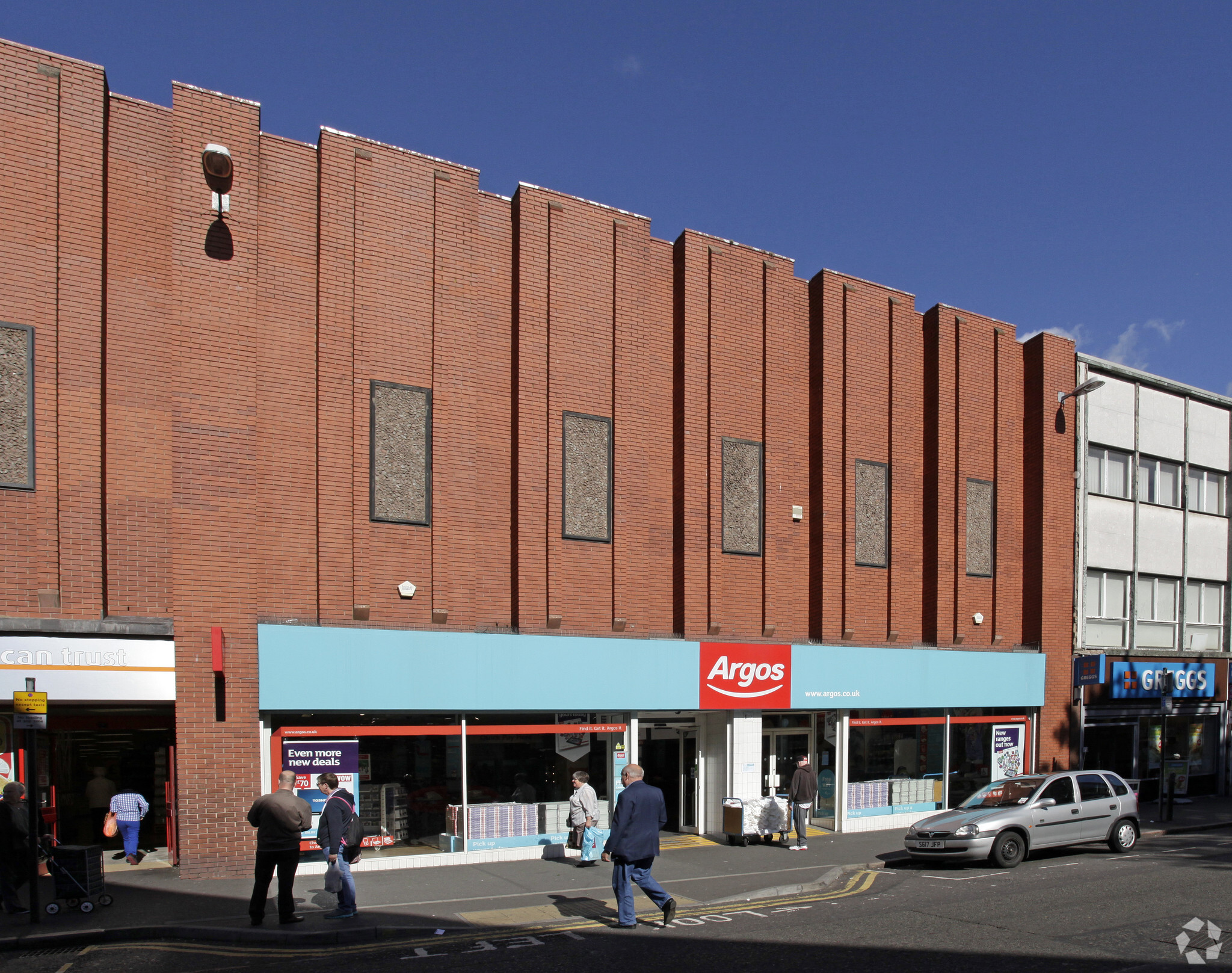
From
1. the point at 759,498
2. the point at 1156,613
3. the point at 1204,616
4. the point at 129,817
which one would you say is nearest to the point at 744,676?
the point at 759,498

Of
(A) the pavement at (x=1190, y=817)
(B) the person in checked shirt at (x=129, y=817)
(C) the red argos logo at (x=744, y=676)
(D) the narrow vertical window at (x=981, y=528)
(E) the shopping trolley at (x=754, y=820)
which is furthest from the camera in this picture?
(D) the narrow vertical window at (x=981, y=528)

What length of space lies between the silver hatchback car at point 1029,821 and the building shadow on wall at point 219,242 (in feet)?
42.5

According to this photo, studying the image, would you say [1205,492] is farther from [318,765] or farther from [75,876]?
[75,876]

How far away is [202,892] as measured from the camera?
12094 mm

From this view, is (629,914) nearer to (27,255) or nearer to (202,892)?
(202,892)

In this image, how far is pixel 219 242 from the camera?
14117 millimetres

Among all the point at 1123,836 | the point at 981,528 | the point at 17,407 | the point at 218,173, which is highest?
the point at 218,173

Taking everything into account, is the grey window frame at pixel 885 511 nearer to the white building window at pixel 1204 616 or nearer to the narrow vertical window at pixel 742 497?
the narrow vertical window at pixel 742 497

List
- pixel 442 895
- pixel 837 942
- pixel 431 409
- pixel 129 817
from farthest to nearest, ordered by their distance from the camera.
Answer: pixel 431 409 → pixel 129 817 → pixel 442 895 → pixel 837 942

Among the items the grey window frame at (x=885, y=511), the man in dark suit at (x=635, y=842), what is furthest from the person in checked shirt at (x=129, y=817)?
the grey window frame at (x=885, y=511)

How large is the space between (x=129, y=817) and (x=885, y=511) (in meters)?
14.3

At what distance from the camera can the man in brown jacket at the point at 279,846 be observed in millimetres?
10312

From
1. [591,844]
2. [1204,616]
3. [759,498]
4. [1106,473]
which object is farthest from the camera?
[1204,616]

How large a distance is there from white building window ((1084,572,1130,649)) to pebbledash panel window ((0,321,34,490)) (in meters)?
20.9
